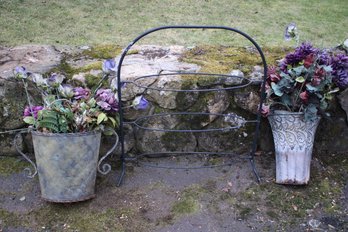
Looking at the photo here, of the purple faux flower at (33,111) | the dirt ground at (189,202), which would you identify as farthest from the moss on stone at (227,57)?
the purple faux flower at (33,111)

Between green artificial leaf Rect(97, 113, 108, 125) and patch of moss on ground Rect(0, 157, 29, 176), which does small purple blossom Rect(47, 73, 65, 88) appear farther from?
patch of moss on ground Rect(0, 157, 29, 176)

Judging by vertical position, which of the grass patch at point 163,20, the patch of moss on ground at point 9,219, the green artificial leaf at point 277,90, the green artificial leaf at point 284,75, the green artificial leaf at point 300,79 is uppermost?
the green artificial leaf at point 300,79

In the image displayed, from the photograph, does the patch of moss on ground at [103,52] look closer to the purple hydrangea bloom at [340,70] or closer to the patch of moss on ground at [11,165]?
the patch of moss on ground at [11,165]

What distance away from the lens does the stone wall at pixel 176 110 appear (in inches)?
88.0

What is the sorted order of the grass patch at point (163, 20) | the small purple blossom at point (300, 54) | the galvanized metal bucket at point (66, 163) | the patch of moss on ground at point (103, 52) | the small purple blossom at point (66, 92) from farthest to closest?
the grass patch at point (163, 20)
the patch of moss on ground at point (103, 52)
the small purple blossom at point (300, 54)
the small purple blossom at point (66, 92)
the galvanized metal bucket at point (66, 163)

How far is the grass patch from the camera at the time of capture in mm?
4312

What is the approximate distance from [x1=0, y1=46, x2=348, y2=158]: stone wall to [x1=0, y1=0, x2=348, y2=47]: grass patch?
71.4 inches

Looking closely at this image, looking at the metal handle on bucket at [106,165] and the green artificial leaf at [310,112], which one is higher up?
the green artificial leaf at [310,112]

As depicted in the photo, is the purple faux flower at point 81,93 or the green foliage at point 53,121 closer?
the green foliage at point 53,121

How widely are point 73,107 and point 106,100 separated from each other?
0.16 metres

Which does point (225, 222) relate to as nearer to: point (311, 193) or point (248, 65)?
point (311, 193)

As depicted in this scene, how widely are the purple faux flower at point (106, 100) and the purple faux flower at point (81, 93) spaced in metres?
→ 0.06

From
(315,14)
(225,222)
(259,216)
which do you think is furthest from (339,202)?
(315,14)

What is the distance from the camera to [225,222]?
1.95 metres
